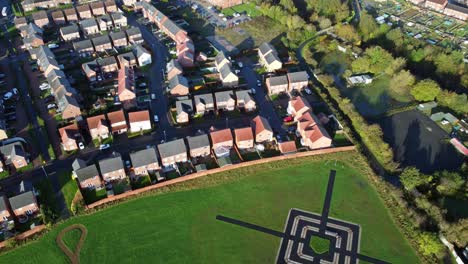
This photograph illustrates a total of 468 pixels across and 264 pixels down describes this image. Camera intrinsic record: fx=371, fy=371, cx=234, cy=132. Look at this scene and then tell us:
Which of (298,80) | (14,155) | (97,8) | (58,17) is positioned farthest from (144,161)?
Answer: (97,8)

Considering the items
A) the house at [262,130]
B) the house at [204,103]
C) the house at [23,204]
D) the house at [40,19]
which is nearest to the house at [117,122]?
the house at [204,103]

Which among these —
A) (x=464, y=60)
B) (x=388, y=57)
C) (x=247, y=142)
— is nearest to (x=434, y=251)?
(x=247, y=142)

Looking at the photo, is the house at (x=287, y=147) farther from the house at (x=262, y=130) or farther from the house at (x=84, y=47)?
the house at (x=84, y=47)

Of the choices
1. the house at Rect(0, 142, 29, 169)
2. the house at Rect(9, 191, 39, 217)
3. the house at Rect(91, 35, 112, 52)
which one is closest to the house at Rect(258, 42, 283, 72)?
the house at Rect(91, 35, 112, 52)

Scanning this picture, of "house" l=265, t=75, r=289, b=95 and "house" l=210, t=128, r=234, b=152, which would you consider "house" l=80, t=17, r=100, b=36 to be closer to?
"house" l=265, t=75, r=289, b=95

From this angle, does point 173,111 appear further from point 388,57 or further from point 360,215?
point 388,57

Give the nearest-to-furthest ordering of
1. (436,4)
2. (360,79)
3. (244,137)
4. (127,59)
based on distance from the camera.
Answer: (244,137)
(360,79)
(127,59)
(436,4)

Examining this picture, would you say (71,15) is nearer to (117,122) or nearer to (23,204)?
(117,122)
